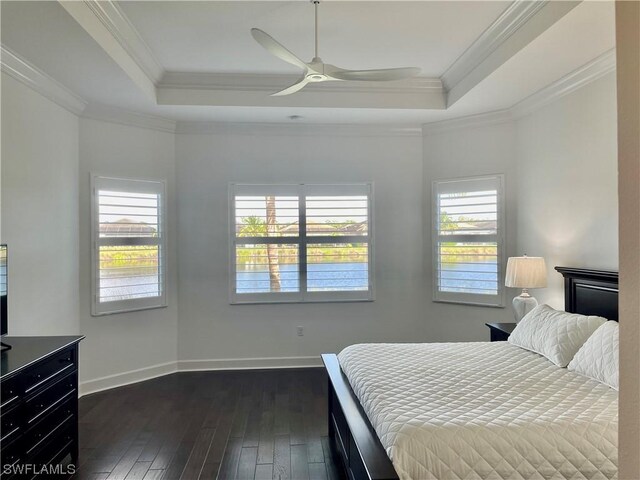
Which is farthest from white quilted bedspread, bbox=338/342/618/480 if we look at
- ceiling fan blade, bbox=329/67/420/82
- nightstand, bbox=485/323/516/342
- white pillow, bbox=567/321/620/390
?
ceiling fan blade, bbox=329/67/420/82

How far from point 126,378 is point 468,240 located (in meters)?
4.05

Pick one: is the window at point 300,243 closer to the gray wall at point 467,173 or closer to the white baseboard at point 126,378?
the gray wall at point 467,173

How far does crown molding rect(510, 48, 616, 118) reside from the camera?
10.6 ft

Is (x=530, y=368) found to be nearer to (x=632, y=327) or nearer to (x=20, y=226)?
(x=632, y=327)

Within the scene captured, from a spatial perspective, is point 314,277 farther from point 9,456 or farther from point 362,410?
point 9,456

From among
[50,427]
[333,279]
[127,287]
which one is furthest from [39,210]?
[333,279]

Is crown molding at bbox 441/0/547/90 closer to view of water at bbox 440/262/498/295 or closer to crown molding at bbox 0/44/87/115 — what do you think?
view of water at bbox 440/262/498/295

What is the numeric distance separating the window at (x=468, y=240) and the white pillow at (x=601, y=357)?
2.03 metres

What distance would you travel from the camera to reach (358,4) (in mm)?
2912

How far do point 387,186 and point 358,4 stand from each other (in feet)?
8.09

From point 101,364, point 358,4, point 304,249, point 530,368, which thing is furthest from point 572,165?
point 101,364

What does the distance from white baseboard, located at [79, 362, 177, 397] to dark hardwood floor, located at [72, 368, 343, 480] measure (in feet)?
0.38

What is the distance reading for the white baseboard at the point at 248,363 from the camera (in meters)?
4.89

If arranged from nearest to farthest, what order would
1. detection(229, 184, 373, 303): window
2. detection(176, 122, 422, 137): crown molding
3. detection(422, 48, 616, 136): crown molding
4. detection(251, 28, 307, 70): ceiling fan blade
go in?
detection(251, 28, 307, 70): ceiling fan blade
detection(422, 48, 616, 136): crown molding
detection(176, 122, 422, 137): crown molding
detection(229, 184, 373, 303): window
